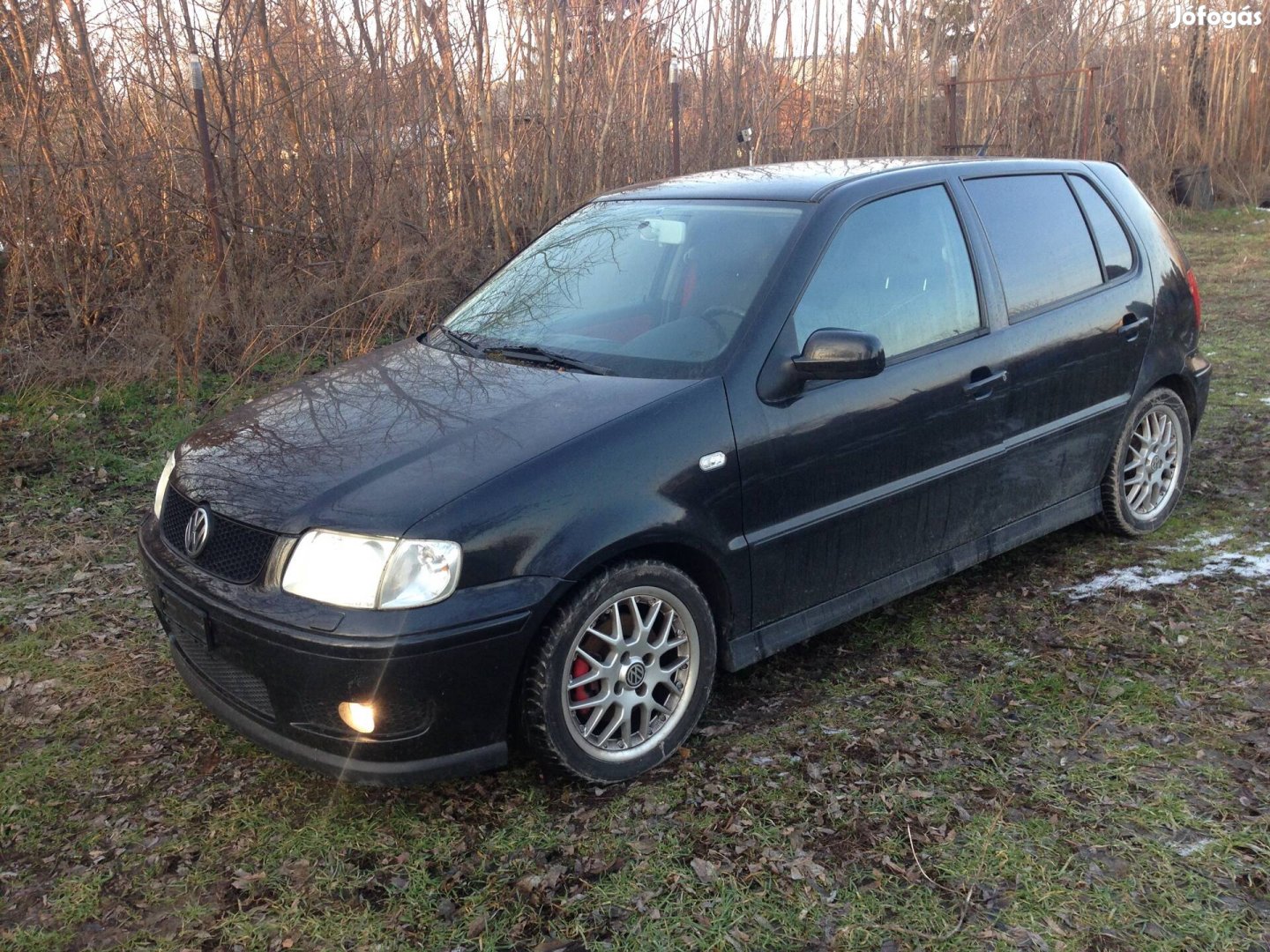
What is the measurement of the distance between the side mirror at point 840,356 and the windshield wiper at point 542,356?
2.03ft

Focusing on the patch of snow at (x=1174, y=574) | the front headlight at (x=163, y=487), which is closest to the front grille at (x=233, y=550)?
the front headlight at (x=163, y=487)

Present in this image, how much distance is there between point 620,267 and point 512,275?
564 mm

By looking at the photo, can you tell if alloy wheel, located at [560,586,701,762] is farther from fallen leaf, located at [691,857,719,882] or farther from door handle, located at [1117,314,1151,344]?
door handle, located at [1117,314,1151,344]

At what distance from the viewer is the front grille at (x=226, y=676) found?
9.45 ft

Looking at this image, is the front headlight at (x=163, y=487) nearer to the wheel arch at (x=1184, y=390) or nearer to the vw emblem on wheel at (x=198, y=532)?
the vw emblem on wheel at (x=198, y=532)

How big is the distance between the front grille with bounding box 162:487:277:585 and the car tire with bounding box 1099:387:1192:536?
11.5ft

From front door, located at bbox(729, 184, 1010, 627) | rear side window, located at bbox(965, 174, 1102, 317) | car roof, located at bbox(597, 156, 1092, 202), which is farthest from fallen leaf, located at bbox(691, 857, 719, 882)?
rear side window, located at bbox(965, 174, 1102, 317)

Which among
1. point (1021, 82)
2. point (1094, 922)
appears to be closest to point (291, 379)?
point (1094, 922)

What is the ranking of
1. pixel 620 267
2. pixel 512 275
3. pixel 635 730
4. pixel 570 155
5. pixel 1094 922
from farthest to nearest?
1. pixel 570 155
2. pixel 512 275
3. pixel 620 267
4. pixel 635 730
5. pixel 1094 922

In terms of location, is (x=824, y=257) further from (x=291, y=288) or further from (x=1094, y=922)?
(x=291, y=288)

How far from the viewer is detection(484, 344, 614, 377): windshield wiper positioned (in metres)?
3.44

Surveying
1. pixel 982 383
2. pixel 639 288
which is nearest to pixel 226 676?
pixel 639 288

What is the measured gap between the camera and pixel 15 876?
2799mm

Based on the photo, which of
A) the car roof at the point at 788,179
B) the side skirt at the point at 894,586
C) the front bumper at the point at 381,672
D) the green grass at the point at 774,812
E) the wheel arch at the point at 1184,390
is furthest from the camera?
the wheel arch at the point at 1184,390
